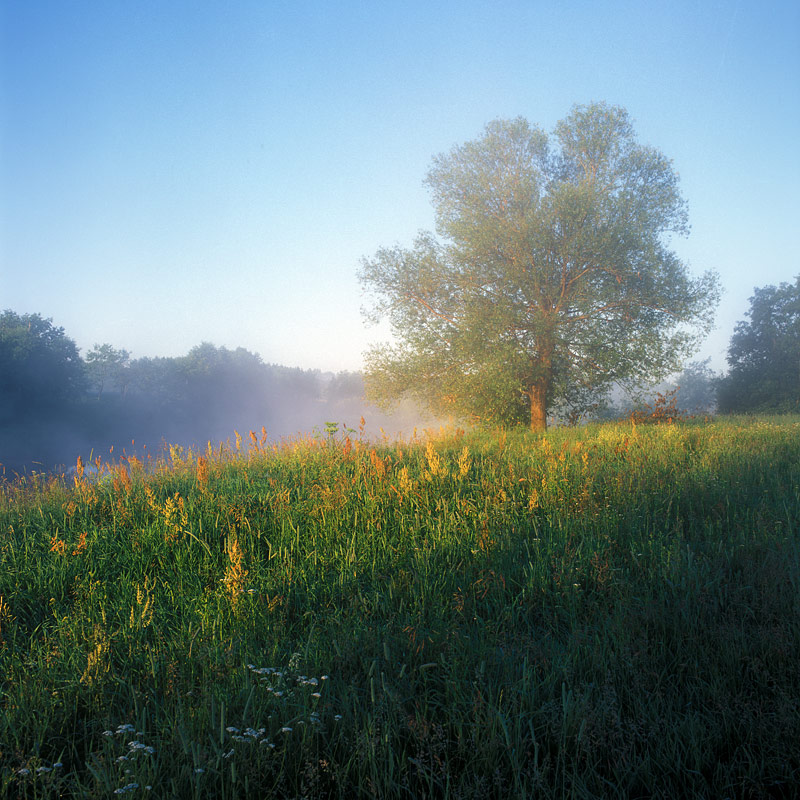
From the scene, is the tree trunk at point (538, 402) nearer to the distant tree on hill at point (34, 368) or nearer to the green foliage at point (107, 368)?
the distant tree on hill at point (34, 368)

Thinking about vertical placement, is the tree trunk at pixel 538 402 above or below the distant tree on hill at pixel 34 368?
below

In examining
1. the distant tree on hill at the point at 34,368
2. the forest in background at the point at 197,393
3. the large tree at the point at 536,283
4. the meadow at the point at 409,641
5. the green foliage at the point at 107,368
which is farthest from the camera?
the green foliage at the point at 107,368

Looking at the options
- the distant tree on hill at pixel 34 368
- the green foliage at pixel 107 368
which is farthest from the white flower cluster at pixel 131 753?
the green foliage at pixel 107 368

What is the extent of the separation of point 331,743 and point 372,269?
767 inches

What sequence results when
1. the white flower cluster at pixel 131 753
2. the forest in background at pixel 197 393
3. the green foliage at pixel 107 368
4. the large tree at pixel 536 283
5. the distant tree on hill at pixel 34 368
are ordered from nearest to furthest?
the white flower cluster at pixel 131 753 < the large tree at pixel 536 283 < the forest in background at pixel 197 393 < the distant tree on hill at pixel 34 368 < the green foliage at pixel 107 368

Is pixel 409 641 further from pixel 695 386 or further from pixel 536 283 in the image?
pixel 695 386

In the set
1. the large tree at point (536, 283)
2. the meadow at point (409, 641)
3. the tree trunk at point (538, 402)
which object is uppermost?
the large tree at point (536, 283)

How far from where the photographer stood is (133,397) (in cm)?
→ 7275

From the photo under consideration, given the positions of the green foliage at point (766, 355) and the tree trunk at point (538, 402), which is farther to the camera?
the green foliage at point (766, 355)

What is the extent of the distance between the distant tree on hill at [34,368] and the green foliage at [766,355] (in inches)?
2511

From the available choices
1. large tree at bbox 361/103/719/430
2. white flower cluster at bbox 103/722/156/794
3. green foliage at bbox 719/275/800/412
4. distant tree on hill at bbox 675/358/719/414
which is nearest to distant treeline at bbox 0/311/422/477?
large tree at bbox 361/103/719/430

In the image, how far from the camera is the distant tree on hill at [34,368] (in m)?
46.1

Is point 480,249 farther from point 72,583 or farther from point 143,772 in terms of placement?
point 143,772

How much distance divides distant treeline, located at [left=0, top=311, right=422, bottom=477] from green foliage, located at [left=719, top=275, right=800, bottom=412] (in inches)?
1253
